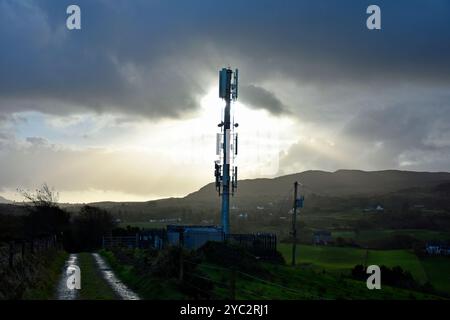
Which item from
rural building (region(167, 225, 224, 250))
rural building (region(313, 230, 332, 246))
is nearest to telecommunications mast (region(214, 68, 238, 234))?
rural building (region(167, 225, 224, 250))

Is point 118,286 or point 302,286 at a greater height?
point 118,286

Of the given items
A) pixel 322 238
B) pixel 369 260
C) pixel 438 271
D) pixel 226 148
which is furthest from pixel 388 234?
pixel 226 148

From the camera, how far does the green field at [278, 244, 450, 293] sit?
265ft

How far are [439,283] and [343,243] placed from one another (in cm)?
4263

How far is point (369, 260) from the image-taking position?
8981 centimetres

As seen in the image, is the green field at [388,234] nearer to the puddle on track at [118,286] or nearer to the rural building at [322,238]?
the rural building at [322,238]

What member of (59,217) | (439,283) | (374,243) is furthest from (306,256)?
(59,217)

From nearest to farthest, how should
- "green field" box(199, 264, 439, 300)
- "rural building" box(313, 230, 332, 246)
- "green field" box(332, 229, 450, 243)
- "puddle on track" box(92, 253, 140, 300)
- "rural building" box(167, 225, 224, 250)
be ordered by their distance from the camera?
"puddle on track" box(92, 253, 140, 300) < "green field" box(199, 264, 439, 300) < "rural building" box(167, 225, 224, 250) < "rural building" box(313, 230, 332, 246) < "green field" box(332, 229, 450, 243)

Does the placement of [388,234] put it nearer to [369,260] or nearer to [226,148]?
[369,260]

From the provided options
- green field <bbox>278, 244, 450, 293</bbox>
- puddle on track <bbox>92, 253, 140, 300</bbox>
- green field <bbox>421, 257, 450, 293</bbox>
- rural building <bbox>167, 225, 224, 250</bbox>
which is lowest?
green field <bbox>421, 257, 450, 293</bbox>

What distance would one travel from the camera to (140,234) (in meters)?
64.2

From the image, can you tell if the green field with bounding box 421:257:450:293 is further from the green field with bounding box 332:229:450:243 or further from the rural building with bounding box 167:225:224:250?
the rural building with bounding box 167:225:224:250

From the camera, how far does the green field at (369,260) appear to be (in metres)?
80.7

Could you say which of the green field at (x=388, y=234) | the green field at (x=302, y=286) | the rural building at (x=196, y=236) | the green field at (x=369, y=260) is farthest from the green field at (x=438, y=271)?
the rural building at (x=196, y=236)
